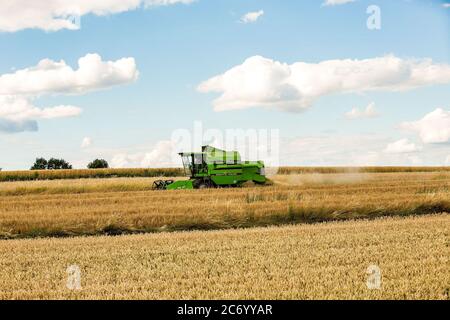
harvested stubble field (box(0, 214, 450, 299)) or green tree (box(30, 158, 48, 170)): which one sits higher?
green tree (box(30, 158, 48, 170))

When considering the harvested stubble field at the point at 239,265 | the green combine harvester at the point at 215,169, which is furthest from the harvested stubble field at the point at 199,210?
the green combine harvester at the point at 215,169

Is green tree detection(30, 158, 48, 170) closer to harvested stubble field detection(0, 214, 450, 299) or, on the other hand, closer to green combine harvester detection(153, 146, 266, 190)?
green combine harvester detection(153, 146, 266, 190)

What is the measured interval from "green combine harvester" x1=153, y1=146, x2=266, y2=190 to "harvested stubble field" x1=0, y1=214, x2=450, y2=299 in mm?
12773

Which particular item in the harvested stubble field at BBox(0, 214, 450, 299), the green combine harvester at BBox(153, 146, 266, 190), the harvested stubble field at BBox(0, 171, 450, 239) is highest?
the green combine harvester at BBox(153, 146, 266, 190)

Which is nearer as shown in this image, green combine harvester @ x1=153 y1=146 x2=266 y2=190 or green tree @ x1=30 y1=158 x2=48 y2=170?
green combine harvester @ x1=153 y1=146 x2=266 y2=190

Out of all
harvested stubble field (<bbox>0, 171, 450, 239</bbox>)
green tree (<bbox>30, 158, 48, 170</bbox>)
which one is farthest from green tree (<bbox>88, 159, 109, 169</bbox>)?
harvested stubble field (<bbox>0, 171, 450, 239</bbox>)

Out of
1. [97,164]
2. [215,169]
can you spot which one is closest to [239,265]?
[215,169]

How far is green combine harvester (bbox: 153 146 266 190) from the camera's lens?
1048 inches

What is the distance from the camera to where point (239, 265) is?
30.7ft

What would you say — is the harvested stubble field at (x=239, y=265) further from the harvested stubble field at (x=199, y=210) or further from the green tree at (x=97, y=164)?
the green tree at (x=97, y=164)

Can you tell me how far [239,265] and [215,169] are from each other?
1742 cm
